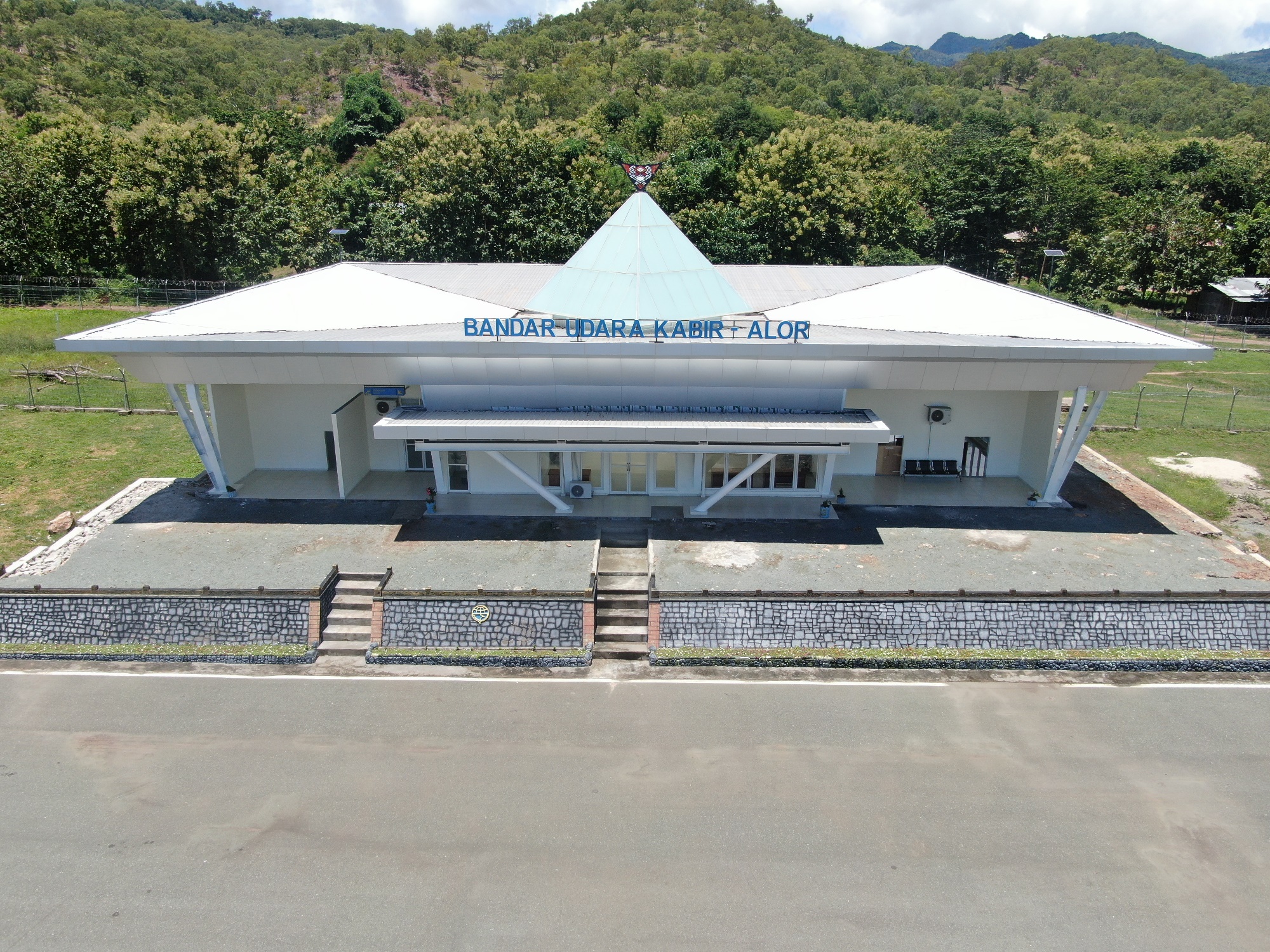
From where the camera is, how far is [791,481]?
29656mm

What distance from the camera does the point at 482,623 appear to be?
2241cm

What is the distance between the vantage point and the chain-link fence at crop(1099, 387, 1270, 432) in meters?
40.0

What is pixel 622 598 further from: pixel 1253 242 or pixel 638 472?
pixel 1253 242

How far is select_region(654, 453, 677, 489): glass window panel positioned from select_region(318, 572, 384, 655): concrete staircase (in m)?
9.71

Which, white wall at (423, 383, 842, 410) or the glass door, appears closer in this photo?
white wall at (423, 383, 842, 410)

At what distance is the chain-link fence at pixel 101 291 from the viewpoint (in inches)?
2311

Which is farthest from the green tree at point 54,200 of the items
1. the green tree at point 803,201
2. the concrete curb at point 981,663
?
the concrete curb at point 981,663

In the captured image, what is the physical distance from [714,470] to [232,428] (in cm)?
1667

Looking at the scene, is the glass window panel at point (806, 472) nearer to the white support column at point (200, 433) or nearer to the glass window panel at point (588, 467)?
the glass window panel at point (588, 467)

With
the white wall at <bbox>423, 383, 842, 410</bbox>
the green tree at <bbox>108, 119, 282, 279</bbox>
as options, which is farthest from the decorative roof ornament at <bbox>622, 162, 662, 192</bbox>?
the green tree at <bbox>108, 119, 282, 279</bbox>

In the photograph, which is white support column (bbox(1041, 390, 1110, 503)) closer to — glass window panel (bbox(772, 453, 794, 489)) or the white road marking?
glass window panel (bbox(772, 453, 794, 489))

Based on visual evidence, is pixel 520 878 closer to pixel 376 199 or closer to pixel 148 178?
pixel 148 178

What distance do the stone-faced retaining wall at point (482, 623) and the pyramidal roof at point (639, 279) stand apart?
428 inches

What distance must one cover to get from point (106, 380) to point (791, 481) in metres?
36.4
